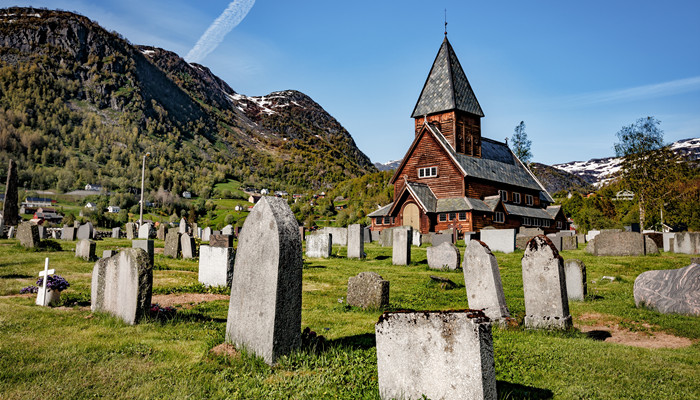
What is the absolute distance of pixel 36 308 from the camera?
28.6 ft

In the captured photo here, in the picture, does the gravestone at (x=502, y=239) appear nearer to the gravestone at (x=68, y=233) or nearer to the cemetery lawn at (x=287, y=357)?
the cemetery lawn at (x=287, y=357)

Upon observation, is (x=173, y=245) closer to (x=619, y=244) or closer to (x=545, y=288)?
(x=545, y=288)

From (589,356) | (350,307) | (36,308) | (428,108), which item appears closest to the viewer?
(589,356)

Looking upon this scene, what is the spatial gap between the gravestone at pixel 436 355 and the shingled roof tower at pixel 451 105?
42.2 m

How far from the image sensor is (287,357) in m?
5.40

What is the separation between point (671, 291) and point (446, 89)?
39611 mm

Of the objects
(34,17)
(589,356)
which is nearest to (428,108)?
(589,356)

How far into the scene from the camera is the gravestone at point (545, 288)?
841cm

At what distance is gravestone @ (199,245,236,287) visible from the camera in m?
13.2

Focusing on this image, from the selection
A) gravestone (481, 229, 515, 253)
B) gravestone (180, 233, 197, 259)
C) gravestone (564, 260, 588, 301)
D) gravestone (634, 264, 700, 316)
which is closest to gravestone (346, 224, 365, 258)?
gravestone (481, 229, 515, 253)

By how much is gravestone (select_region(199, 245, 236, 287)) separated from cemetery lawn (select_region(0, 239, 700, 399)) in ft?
6.02

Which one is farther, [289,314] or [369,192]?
[369,192]

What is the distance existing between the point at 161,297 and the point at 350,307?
516cm

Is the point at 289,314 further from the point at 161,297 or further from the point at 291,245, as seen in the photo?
the point at 161,297
